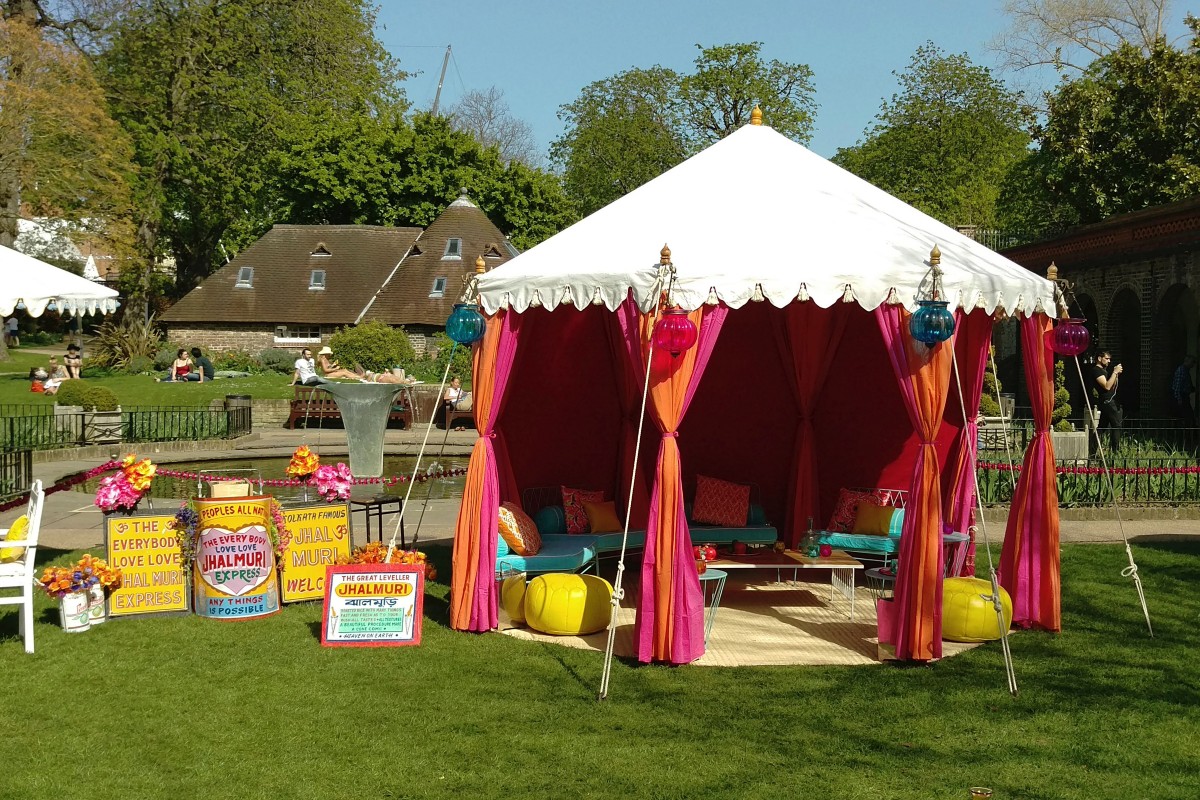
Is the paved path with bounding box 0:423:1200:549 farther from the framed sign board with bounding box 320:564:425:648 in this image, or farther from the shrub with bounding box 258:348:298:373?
the shrub with bounding box 258:348:298:373

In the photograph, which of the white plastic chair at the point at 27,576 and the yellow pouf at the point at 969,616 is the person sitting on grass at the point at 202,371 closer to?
the white plastic chair at the point at 27,576

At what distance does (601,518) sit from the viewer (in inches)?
449

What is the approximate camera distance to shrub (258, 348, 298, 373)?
1454 inches

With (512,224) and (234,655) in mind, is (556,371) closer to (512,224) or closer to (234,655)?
(234,655)

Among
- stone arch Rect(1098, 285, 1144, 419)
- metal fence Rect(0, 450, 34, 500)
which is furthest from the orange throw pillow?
stone arch Rect(1098, 285, 1144, 419)

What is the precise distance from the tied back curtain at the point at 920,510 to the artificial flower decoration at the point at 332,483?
465cm

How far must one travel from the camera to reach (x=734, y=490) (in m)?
11.8

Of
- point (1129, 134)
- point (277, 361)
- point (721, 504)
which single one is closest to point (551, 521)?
point (721, 504)

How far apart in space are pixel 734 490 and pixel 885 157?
4502cm

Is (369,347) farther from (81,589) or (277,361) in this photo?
(81,589)

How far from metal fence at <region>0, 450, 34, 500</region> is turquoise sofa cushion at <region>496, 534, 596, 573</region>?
7.71 meters

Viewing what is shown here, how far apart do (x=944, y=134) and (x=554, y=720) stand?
50.1m

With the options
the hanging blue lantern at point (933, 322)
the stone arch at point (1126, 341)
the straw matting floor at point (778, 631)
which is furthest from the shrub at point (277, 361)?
the hanging blue lantern at point (933, 322)

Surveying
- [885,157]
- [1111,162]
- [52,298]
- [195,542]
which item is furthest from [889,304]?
[885,157]
